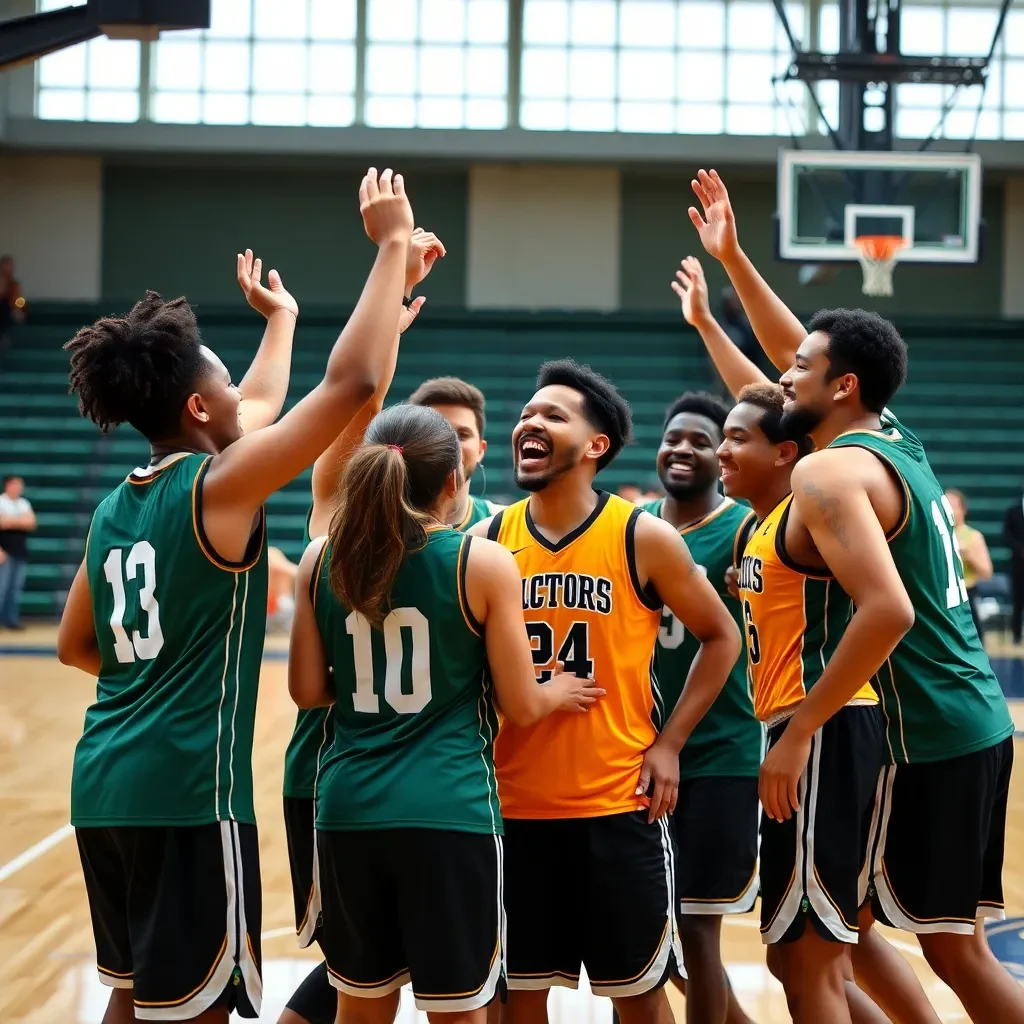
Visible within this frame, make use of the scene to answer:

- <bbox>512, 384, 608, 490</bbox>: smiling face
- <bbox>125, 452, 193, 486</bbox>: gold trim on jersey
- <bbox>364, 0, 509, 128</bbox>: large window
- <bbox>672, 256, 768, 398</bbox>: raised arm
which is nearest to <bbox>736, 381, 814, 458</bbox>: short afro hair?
<bbox>672, 256, 768, 398</bbox>: raised arm

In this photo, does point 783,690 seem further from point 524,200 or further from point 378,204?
point 524,200

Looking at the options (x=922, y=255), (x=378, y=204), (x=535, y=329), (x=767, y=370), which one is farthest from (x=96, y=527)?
(x=535, y=329)

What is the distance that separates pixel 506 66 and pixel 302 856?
17.5m

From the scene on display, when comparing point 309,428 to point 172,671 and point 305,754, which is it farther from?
point 305,754

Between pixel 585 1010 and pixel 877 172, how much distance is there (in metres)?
9.99

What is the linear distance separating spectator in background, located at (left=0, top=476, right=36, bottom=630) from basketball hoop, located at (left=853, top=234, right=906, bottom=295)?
879 cm

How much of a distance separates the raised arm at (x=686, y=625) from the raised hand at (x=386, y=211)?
84 cm

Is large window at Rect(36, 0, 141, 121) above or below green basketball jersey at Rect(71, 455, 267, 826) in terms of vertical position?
above

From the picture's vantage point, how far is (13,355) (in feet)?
59.5

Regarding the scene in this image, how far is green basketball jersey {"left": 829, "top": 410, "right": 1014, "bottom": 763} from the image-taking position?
9.74 feet

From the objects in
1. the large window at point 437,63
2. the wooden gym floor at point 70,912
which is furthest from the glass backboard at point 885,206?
the large window at point 437,63

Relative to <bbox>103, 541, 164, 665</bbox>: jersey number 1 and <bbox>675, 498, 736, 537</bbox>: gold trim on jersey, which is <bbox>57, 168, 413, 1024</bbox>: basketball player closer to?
<bbox>103, 541, 164, 665</bbox>: jersey number 1

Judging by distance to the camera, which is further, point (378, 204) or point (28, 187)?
point (28, 187)

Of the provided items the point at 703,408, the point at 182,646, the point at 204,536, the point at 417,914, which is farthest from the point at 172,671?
the point at 703,408
